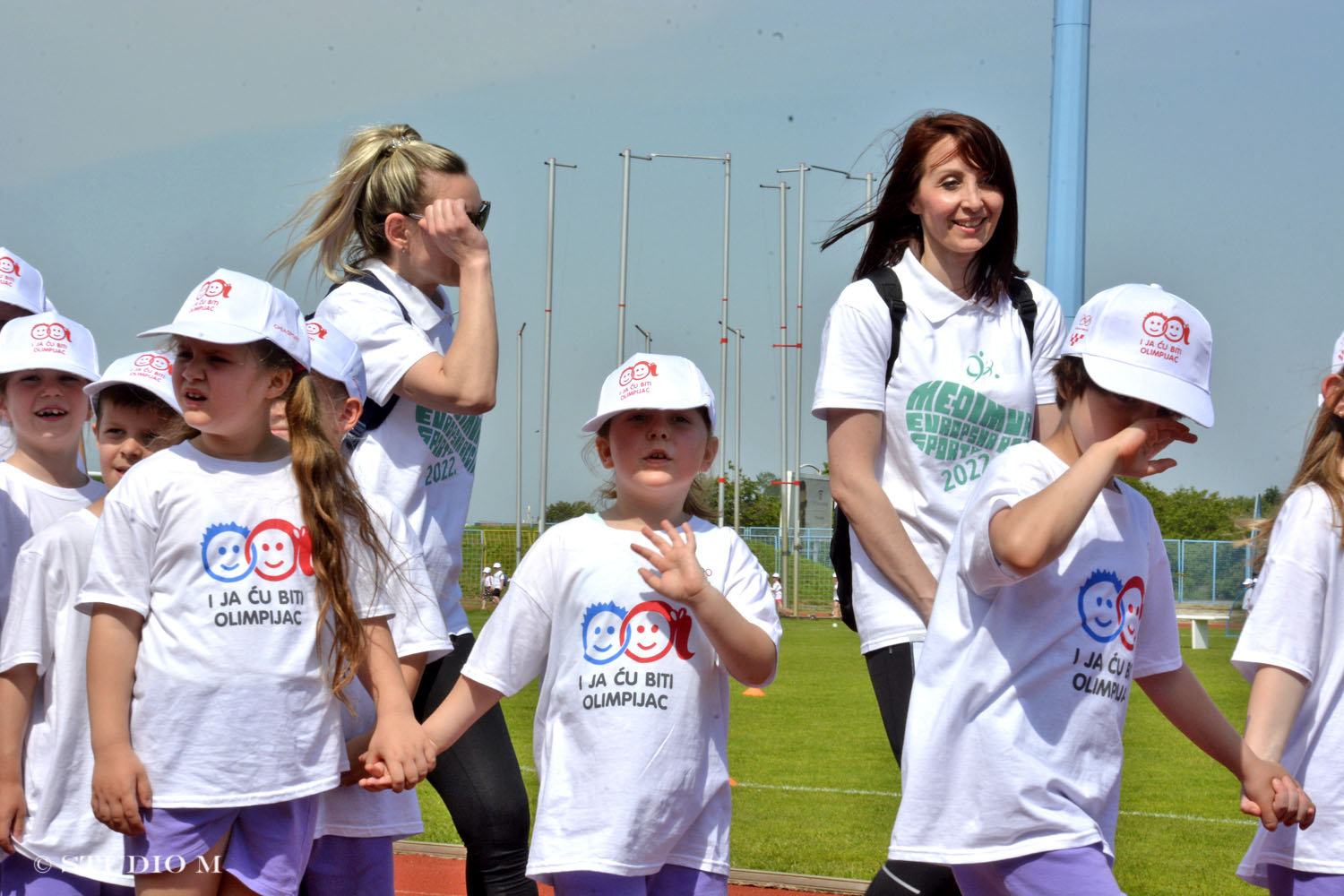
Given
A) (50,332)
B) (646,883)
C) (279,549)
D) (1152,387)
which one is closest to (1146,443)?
(1152,387)

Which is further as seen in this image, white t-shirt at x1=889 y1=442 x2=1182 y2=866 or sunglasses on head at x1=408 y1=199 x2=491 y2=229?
sunglasses on head at x1=408 y1=199 x2=491 y2=229

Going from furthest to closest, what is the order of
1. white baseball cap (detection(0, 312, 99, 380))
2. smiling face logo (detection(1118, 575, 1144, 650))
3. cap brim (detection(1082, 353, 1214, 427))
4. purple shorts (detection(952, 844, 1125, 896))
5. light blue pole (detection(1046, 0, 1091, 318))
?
light blue pole (detection(1046, 0, 1091, 318)) → white baseball cap (detection(0, 312, 99, 380)) → smiling face logo (detection(1118, 575, 1144, 650)) → cap brim (detection(1082, 353, 1214, 427)) → purple shorts (detection(952, 844, 1125, 896))

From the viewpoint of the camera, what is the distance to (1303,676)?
3.42 m

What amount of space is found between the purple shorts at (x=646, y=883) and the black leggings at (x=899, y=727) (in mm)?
406

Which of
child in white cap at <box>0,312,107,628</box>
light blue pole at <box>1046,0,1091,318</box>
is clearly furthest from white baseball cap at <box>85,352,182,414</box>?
light blue pole at <box>1046,0,1091,318</box>

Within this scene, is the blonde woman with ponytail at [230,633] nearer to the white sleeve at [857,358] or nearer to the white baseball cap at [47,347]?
the white baseball cap at [47,347]

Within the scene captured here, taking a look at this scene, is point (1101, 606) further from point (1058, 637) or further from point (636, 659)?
point (636, 659)

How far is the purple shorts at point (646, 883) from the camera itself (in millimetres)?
3346

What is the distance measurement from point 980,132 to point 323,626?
7.09 ft

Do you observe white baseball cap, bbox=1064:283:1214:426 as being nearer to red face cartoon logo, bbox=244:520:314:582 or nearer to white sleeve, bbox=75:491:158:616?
red face cartoon logo, bbox=244:520:314:582

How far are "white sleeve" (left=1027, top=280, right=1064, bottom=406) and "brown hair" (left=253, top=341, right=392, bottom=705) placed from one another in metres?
1.84

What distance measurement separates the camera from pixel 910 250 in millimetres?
4125

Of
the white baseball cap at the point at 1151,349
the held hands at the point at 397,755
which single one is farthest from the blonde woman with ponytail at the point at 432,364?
the white baseball cap at the point at 1151,349

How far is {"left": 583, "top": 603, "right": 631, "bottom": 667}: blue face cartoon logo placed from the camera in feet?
11.4
